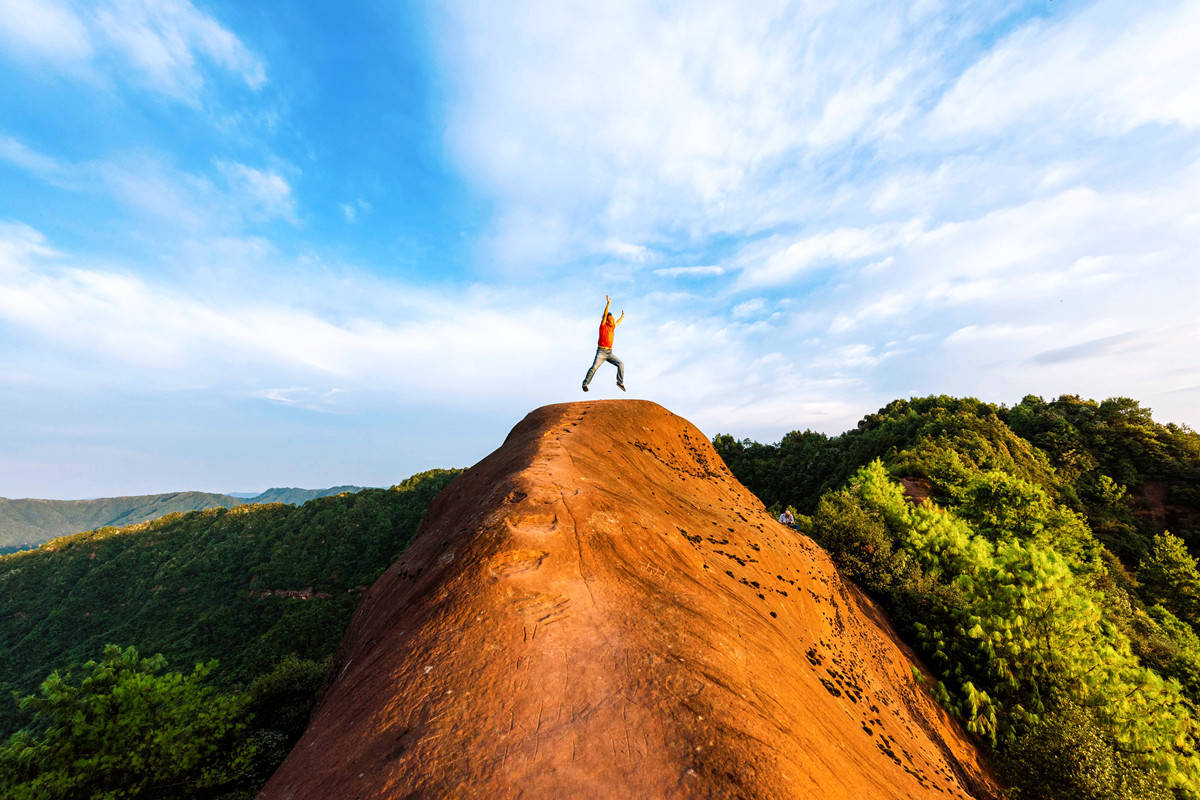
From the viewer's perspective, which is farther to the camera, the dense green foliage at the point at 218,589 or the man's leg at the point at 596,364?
Result: the dense green foliage at the point at 218,589

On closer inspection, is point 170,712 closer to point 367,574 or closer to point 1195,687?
point 1195,687

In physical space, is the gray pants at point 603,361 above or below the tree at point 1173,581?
above

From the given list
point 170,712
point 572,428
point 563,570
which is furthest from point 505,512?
point 170,712

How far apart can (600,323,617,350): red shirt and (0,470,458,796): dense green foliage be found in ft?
105

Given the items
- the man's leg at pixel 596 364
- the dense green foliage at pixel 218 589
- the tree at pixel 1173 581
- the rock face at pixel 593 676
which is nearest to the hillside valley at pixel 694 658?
the rock face at pixel 593 676

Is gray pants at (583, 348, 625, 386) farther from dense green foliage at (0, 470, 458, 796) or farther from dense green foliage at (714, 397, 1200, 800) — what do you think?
dense green foliage at (0, 470, 458, 796)

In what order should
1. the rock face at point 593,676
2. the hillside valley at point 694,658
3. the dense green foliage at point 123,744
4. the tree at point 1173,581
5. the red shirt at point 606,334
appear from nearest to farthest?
the rock face at point 593,676 < the hillside valley at point 694,658 < the dense green foliage at point 123,744 < the red shirt at point 606,334 < the tree at point 1173,581

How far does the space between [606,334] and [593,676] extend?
12.3 meters

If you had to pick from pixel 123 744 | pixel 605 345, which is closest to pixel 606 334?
pixel 605 345

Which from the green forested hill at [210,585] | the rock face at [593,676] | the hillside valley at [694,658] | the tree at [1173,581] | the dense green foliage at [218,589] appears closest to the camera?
the rock face at [593,676]

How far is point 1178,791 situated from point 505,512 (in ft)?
78.9

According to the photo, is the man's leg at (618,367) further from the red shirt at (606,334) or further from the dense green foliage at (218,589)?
the dense green foliage at (218,589)

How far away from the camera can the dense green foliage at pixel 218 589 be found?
48.8 meters

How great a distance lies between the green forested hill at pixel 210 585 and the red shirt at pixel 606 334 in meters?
51.1
